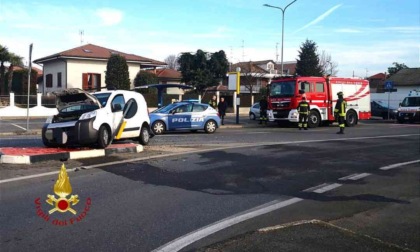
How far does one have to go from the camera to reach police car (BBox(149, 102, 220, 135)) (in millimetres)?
19561

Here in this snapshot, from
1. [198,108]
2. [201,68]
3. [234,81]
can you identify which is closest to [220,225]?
[198,108]

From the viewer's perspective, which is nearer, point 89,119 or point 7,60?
point 89,119

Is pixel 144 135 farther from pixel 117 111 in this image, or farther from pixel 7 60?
pixel 7 60

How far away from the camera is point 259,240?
194 inches

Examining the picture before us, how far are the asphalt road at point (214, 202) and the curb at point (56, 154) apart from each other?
30 centimetres

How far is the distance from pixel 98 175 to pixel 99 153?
8.28ft

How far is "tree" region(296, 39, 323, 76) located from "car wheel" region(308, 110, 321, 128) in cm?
4571

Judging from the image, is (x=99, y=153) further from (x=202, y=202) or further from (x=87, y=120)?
(x=202, y=202)

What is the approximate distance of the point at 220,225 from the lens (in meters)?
5.59

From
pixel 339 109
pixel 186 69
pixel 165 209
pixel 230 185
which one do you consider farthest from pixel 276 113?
pixel 186 69

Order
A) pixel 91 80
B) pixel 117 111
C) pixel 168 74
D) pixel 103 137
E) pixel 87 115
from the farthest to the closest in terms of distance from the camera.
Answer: pixel 168 74 → pixel 91 80 → pixel 117 111 → pixel 103 137 → pixel 87 115

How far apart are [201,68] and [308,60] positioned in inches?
954

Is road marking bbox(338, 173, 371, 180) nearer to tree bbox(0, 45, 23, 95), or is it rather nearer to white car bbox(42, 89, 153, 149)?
white car bbox(42, 89, 153, 149)

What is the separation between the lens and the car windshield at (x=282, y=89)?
24016 mm
